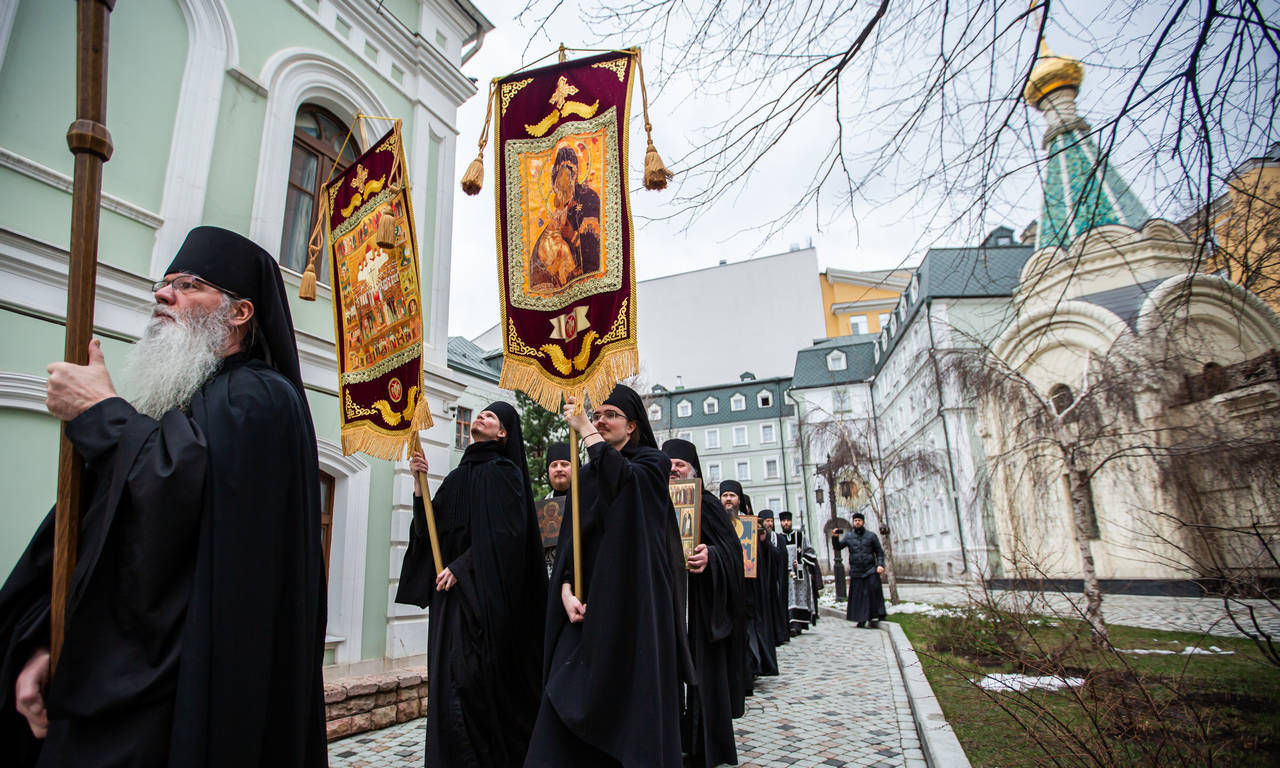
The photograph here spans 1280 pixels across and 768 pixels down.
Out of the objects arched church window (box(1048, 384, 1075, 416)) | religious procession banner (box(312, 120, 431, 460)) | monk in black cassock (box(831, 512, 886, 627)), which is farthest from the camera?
arched church window (box(1048, 384, 1075, 416))

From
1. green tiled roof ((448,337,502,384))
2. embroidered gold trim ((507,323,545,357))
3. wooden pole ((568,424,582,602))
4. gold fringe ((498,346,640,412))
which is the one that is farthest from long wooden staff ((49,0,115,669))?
green tiled roof ((448,337,502,384))

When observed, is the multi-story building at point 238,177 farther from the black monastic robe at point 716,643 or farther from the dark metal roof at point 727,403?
the dark metal roof at point 727,403

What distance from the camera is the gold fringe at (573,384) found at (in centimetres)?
379

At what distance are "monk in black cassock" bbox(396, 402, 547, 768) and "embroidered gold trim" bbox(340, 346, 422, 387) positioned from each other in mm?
657

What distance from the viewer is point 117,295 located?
578cm

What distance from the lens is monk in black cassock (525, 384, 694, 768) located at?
3.28 m

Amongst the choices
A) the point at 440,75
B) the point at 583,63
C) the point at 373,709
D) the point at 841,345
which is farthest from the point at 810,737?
the point at 841,345

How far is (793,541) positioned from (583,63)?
39.8ft

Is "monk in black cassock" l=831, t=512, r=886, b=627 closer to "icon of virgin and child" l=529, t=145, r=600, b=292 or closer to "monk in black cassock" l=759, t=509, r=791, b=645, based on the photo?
"monk in black cassock" l=759, t=509, r=791, b=645

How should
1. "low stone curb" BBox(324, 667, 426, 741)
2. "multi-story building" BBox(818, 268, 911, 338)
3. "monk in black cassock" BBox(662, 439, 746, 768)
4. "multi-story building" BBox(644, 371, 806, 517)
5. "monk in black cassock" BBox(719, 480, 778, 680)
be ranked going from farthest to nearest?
1. "multi-story building" BBox(818, 268, 911, 338)
2. "multi-story building" BBox(644, 371, 806, 517)
3. "monk in black cassock" BBox(719, 480, 778, 680)
4. "low stone curb" BBox(324, 667, 426, 741)
5. "monk in black cassock" BBox(662, 439, 746, 768)

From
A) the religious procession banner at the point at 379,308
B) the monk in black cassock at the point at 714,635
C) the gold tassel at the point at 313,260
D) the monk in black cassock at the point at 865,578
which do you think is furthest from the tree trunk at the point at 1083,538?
the gold tassel at the point at 313,260

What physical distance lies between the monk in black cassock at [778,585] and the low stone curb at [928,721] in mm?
2133

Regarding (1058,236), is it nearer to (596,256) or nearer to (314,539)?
(596,256)

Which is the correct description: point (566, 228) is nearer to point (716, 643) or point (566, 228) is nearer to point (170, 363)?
point (170, 363)
